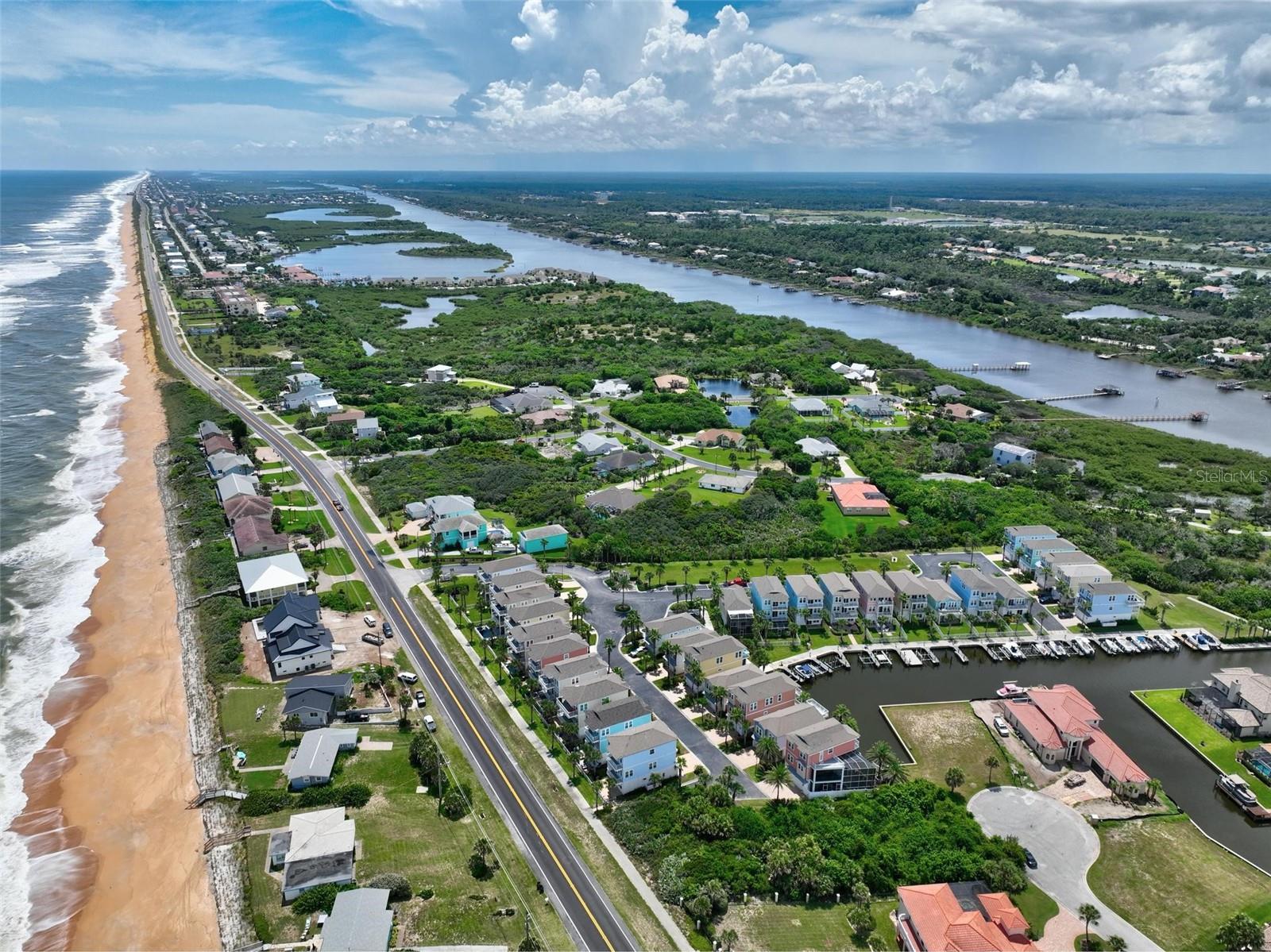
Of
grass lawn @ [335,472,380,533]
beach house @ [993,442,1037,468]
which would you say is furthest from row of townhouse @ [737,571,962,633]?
beach house @ [993,442,1037,468]

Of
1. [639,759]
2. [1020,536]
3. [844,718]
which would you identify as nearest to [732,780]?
[639,759]

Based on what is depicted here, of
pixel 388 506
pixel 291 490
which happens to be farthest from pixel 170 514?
pixel 388 506

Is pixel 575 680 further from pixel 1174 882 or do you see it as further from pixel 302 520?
pixel 302 520

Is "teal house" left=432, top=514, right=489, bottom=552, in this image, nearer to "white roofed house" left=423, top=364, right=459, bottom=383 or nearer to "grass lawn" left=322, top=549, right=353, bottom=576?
"grass lawn" left=322, top=549, right=353, bottom=576

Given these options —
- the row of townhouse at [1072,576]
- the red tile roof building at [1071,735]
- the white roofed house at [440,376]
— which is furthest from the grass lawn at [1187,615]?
the white roofed house at [440,376]

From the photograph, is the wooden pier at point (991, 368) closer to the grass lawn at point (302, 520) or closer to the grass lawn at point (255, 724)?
the grass lawn at point (302, 520)

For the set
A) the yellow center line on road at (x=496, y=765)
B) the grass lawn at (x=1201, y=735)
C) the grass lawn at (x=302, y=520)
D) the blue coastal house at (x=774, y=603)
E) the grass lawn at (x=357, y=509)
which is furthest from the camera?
the grass lawn at (x=357, y=509)

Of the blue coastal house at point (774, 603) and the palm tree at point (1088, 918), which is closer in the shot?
the palm tree at point (1088, 918)
